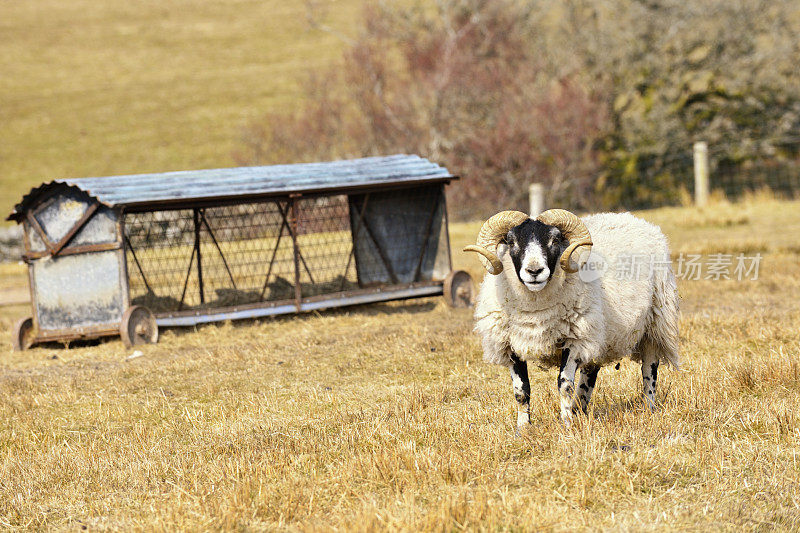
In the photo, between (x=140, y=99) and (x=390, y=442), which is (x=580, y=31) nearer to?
(x=390, y=442)

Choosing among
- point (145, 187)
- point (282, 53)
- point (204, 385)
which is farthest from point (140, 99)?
point (204, 385)

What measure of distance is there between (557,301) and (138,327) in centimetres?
776

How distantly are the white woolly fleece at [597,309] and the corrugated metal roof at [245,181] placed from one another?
7013 mm

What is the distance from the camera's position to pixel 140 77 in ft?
194

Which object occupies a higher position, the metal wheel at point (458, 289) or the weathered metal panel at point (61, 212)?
the weathered metal panel at point (61, 212)

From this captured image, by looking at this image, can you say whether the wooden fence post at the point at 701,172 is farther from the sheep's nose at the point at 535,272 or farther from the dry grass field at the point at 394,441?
the sheep's nose at the point at 535,272

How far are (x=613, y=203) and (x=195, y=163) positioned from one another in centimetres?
2169

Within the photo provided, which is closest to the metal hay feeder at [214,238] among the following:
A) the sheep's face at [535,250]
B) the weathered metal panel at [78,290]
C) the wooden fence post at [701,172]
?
the weathered metal panel at [78,290]

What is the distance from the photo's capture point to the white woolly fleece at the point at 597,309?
6.86 metres

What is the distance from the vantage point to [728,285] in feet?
47.5

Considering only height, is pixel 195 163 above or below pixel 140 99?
below

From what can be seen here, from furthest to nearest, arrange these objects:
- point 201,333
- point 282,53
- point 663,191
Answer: point 282,53
point 663,191
point 201,333

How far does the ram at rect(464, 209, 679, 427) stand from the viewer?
673 cm

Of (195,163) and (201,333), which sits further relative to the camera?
(195,163)
